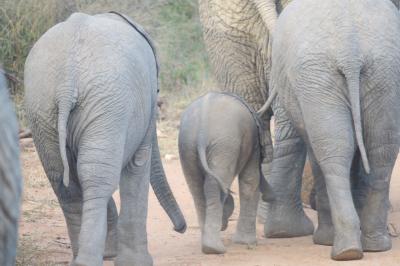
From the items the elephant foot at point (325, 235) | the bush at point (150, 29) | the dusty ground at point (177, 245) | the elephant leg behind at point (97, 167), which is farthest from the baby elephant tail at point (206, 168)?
the bush at point (150, 29)

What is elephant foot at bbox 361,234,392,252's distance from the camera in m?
5.25

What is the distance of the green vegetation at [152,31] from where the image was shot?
33.4 ft

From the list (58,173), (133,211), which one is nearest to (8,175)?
(58,173)

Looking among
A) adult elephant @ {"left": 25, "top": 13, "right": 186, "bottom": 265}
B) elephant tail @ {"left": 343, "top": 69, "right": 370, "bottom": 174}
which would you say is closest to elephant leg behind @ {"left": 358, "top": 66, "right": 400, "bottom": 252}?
elephant tail @ {"left": 343, "top": 69, "right": 370, "bottom": 174}

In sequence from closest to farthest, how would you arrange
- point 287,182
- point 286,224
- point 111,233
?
1. point 111,233
2. point 286,224
3. point 287,182

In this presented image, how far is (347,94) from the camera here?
4895 mm

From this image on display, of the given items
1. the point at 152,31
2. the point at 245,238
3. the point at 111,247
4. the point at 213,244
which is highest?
the point at 111,247

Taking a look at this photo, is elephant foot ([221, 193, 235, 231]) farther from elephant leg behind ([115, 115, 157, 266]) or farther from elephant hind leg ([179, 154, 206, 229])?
elephant leg behind ([115, 115, 157, 266])

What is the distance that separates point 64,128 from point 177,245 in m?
1.91

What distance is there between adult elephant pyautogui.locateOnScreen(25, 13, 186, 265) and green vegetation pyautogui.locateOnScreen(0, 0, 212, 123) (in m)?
4.03

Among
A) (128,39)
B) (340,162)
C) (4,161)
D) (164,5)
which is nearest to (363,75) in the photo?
(340,162)

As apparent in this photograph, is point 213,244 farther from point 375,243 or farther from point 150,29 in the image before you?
point 150,29

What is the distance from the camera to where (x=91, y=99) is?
13.6ft

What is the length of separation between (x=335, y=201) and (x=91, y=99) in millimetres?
1435
